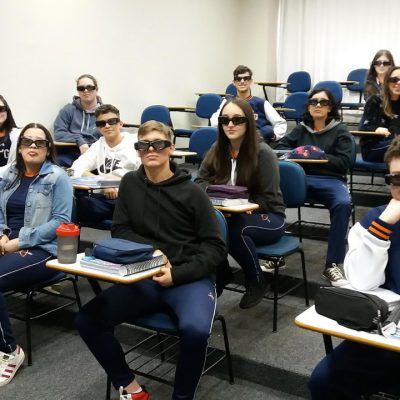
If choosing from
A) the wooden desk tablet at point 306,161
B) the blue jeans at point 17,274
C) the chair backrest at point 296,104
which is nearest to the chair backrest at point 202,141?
the wooden desk tablet at point 306,161

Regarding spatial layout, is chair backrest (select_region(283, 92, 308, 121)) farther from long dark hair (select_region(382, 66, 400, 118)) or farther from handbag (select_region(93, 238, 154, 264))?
handbag (select_region(93, 238, 154, 264))

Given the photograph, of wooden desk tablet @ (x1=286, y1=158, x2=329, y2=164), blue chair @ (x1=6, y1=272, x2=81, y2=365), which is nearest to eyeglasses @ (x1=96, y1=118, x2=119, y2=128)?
blue chair @ (x1=6, y1=272, x2=81, y2=365)

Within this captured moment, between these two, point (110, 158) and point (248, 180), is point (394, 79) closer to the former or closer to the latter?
point (248, 180)

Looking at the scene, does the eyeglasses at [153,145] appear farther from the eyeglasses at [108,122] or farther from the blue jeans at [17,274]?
the eyeglasses at [108,122]

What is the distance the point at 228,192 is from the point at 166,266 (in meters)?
0.78

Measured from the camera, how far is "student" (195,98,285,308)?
281cm

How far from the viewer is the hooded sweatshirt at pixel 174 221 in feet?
7.28

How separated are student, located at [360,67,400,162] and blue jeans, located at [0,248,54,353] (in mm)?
2718

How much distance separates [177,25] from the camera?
24.2ft

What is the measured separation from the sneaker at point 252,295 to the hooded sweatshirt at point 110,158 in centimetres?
129

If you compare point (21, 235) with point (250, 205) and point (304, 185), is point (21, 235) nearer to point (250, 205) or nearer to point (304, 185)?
point (250, 205)

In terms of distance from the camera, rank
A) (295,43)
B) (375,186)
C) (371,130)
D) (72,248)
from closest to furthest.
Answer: (72,248), (371,130), (375,186), (295,43)

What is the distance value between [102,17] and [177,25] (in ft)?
4.93

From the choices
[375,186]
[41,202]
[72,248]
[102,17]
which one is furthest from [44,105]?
[72,248]
